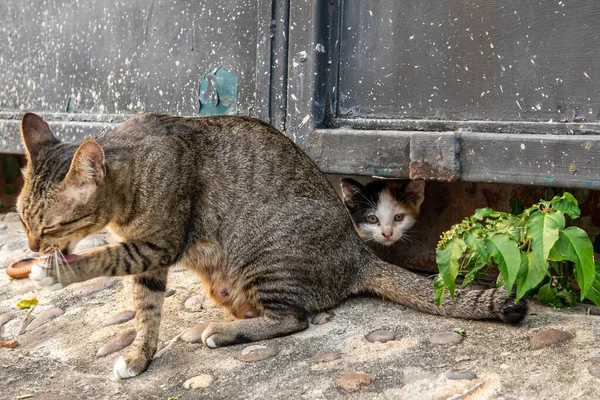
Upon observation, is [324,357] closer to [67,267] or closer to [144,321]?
[144,321]

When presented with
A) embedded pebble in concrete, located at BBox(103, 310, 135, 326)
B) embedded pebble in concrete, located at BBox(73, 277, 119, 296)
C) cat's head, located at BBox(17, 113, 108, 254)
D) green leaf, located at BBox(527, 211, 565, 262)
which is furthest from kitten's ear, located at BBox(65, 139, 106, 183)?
green leaf, located at BBox(527, 211, 565, 262)

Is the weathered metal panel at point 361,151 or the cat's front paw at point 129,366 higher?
the weathered metal panel at point 361,151

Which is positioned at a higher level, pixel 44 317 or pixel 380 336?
pixel 380 336

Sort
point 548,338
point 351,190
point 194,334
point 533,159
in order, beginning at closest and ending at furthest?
point 548,338
point 533,159
point 194,334
point 351,190

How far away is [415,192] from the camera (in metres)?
4.98

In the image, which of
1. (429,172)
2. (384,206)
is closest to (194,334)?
(429,172)

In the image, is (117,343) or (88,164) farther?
(117,343)

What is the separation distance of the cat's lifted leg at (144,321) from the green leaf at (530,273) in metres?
1.89

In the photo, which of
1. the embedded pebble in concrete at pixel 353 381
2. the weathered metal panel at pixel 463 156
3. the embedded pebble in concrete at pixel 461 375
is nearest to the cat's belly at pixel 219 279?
the embedded pebble in concrete at pixel 353 381

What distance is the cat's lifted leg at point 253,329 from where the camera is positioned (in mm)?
3547

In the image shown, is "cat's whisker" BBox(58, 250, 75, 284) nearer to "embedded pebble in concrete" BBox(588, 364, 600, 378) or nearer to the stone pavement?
the stone pavement

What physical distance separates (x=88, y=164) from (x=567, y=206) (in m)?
2.32

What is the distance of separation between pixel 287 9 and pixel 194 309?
78.9 inches

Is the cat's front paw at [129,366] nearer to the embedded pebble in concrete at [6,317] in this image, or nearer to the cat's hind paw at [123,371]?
the cat's hind paw at [123,371]
